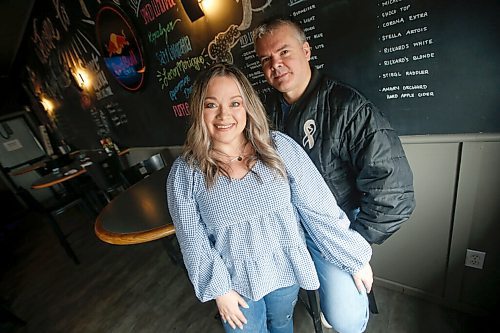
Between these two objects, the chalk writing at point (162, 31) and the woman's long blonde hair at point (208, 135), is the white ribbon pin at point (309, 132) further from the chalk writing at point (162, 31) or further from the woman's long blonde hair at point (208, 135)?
the chalk writing at point (162, 31)

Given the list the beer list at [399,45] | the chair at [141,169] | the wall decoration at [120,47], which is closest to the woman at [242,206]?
the beer list at [399,45]

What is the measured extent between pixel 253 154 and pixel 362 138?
1.44ft

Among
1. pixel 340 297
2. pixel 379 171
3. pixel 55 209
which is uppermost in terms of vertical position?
pixel 379 171

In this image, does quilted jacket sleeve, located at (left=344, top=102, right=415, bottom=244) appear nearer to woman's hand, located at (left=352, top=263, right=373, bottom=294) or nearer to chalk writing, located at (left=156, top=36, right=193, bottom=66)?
woman's hand, located at (left=352, top=263, right=373, bottom=294)

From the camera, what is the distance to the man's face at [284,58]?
1.00 m

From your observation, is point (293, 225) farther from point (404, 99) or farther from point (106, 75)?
A: point (106, 75)

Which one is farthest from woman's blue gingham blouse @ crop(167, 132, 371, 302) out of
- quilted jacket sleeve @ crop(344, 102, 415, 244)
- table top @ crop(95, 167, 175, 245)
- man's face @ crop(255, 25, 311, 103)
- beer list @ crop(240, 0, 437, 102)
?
beer list @ crop(240, 0, 437, 102)

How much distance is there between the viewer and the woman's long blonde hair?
2.89 ft

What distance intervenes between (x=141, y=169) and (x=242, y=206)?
1.70 m

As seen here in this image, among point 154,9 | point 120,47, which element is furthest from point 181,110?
point 120,47

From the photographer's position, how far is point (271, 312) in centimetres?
113

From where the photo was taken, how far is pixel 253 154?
945 mm

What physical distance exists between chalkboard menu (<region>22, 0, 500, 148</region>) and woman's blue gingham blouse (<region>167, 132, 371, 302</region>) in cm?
62

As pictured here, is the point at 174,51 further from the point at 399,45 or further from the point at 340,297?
the point at 340,297
